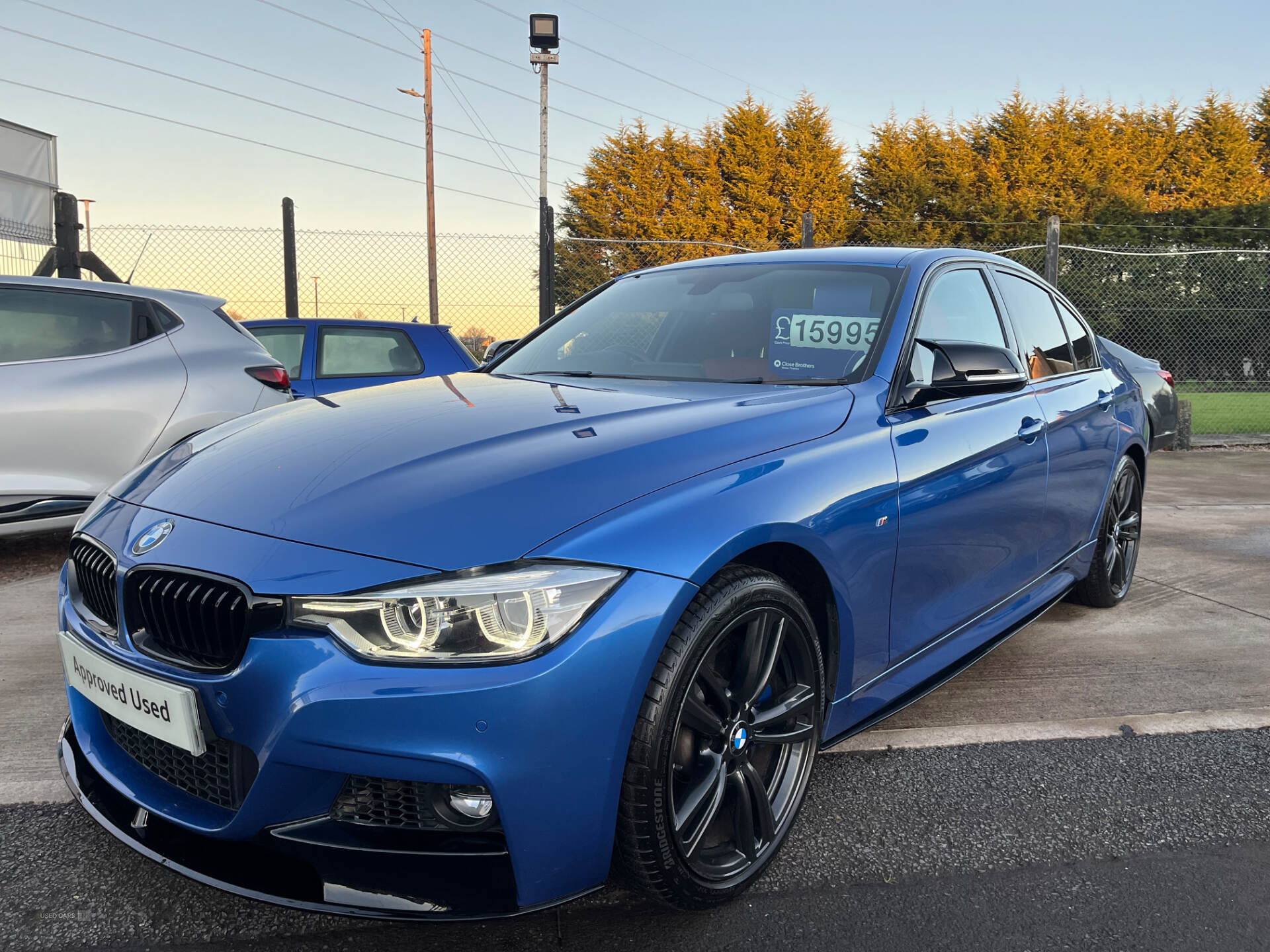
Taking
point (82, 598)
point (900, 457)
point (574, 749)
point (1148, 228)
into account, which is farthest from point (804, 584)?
point (1148, 228)

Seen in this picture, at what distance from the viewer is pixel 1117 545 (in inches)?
168

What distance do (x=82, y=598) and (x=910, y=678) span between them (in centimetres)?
202

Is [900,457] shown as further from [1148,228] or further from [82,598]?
[1148,228]

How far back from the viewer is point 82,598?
2.08 m

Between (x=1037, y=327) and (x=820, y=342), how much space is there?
1.36 m

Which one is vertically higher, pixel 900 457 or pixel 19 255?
pixel 19 255

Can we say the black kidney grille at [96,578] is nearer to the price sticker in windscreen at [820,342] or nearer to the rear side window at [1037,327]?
the price sticker in windscreen at [820,342]

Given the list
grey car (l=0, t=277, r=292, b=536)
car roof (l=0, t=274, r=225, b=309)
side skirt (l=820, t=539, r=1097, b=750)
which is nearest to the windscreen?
side skirt (l=820, t=539, r=1097, b=750)

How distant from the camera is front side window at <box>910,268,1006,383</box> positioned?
280 centimetres

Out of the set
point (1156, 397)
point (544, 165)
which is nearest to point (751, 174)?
point (544, 165)

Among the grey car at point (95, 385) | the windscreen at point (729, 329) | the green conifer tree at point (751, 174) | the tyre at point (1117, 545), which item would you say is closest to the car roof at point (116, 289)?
the grey car at point (95, 385)

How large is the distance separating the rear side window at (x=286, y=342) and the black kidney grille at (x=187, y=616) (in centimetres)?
585

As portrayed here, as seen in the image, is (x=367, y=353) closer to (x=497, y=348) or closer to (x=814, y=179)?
(x=497, y=348)

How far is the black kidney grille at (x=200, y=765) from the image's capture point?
1644mm
